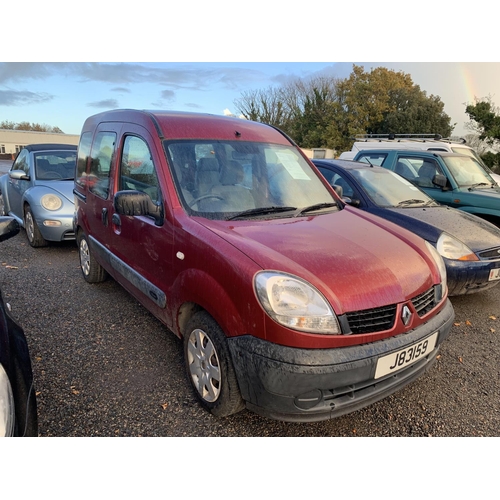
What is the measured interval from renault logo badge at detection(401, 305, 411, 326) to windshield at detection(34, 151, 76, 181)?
6.21 meters

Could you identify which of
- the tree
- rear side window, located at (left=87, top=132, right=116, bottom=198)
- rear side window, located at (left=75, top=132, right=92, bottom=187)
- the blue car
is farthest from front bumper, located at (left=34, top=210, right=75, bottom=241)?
the tree

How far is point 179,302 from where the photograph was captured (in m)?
2.59

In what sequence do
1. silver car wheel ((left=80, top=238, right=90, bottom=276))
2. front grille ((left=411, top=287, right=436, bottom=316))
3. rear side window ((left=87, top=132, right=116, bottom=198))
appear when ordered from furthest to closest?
1. silver car wheel ((left=80, top=238, right=90, bottom=276))
2. rear side window ((left=87, top=132, right=116, bottom=198))
3. front grille ((left=411, top=287, right=436, bottom=316))

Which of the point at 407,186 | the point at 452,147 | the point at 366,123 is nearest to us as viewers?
the point at 407,186

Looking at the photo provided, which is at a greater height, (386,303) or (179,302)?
(386,303)

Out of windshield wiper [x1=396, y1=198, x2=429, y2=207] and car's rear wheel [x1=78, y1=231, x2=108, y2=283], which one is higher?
windshield wiper [x1=396, y1=198, x2=429, y2=207]

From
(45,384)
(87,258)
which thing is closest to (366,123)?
(87,258)

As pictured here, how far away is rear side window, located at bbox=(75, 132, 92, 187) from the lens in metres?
4.45

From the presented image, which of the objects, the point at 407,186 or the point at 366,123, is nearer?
the point at 407,186

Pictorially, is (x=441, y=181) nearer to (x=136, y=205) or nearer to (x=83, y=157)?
(x=136, y=205)

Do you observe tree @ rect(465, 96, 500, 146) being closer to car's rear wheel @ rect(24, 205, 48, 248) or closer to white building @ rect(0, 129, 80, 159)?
car's rear wheel @ rect(24, 205, 48, 248)

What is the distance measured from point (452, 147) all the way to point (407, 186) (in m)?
3.71

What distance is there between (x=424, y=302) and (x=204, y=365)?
1415 mm

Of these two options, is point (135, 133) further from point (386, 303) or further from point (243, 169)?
point (386, 303)
